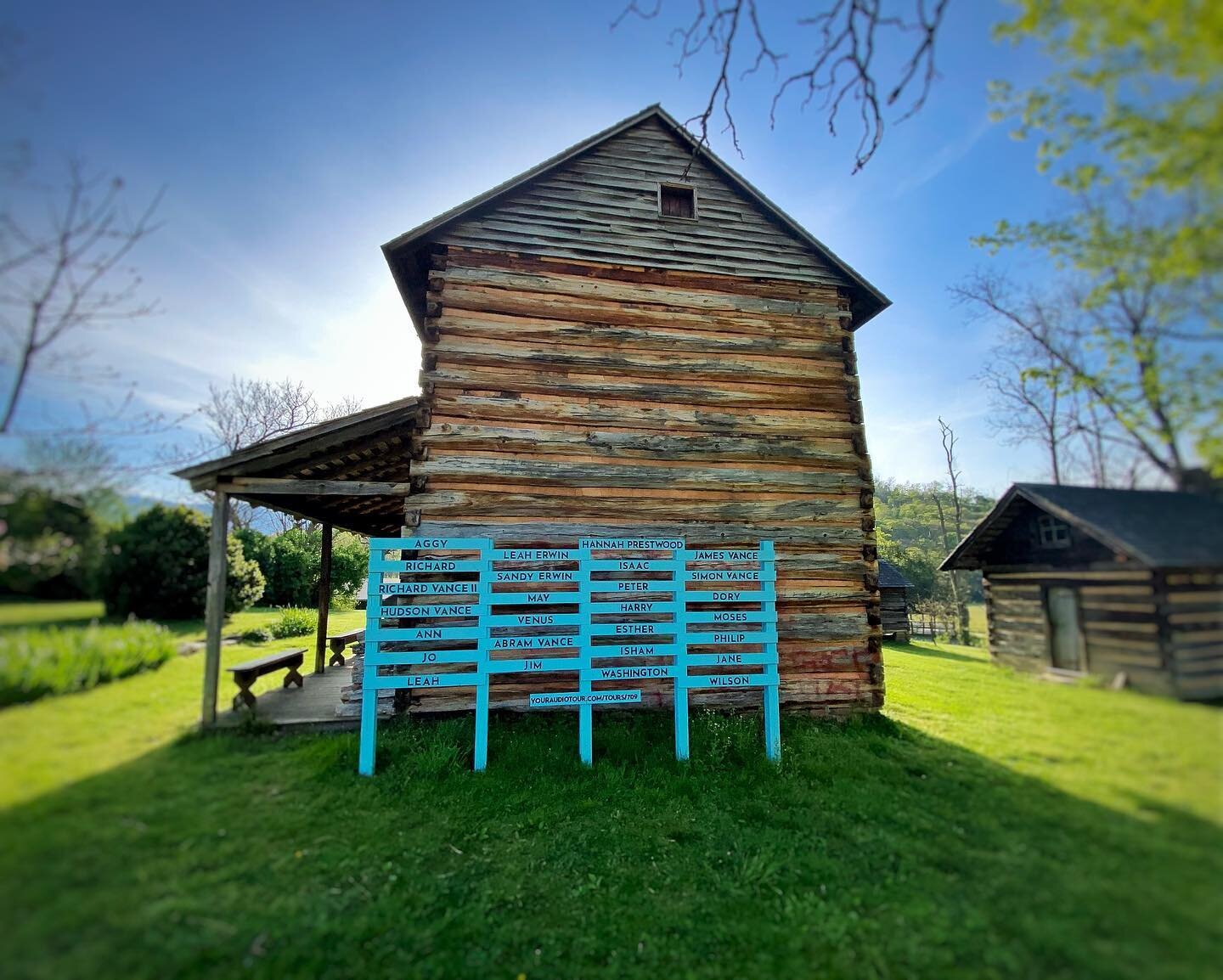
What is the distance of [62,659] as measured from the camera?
1759mm

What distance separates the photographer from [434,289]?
6664 mm

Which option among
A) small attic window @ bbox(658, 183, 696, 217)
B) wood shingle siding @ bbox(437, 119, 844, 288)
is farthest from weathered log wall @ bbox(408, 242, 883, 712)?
small attic window @ bbox(658, 183, 696, 217)

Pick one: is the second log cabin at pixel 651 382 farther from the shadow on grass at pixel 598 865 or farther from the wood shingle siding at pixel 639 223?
the shadow on grass at pixel 598 865

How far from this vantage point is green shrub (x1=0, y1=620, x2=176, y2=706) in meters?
1.66

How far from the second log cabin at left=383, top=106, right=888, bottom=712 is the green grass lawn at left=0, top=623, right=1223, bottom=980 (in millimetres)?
1960

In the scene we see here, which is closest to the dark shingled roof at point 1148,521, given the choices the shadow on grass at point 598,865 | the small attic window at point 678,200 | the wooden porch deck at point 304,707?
the shadow on grass at point 598,865

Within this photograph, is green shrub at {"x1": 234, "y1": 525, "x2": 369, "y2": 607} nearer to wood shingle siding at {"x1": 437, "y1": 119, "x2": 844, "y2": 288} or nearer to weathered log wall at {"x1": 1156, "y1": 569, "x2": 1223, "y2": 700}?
wood shingle siding at {"x1": 437, "y1": 119, "x2": 844, "y2": 288}

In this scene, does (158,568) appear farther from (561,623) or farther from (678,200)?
(678,200)

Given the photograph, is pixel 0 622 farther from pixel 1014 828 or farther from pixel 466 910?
pixel 1014 828

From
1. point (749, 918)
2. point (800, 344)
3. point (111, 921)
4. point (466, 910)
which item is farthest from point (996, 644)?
point (800, 344)

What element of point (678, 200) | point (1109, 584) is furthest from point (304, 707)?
point (678, 200)

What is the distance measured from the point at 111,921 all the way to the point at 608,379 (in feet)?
20.1

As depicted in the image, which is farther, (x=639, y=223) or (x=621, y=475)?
(x=639, y=223)

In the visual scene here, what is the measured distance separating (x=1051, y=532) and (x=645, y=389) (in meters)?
5.31
